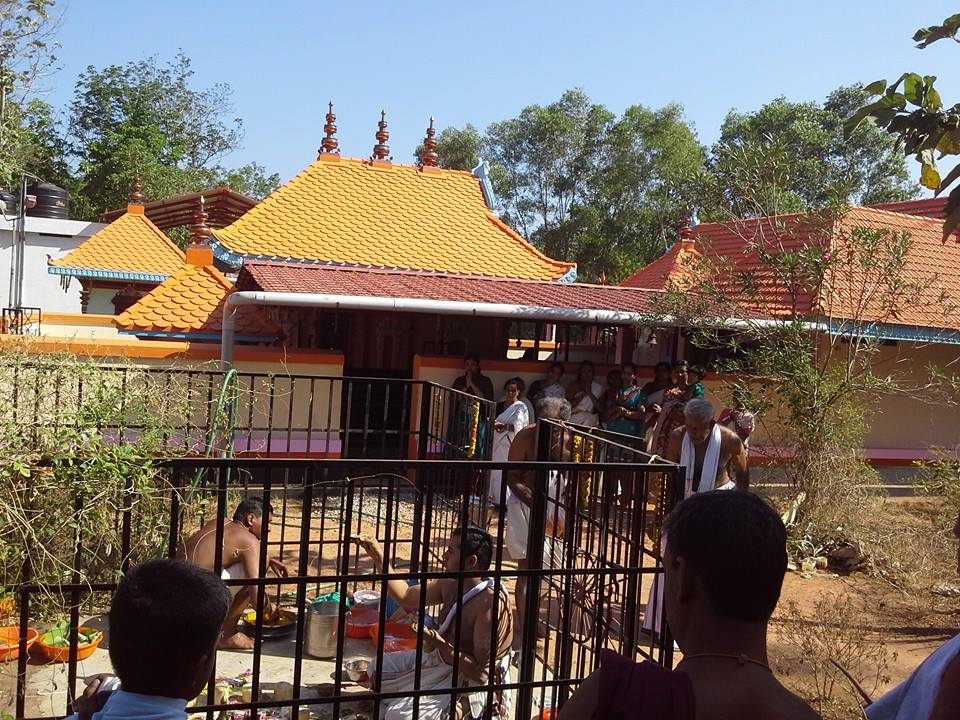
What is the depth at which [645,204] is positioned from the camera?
122 feet

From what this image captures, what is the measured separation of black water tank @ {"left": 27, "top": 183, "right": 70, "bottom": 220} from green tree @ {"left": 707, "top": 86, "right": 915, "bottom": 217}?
2141 centimetres

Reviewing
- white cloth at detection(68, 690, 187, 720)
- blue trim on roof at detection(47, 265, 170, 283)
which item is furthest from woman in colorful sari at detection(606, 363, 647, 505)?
blue trim on roof at detection(47, 265, 170, 283)

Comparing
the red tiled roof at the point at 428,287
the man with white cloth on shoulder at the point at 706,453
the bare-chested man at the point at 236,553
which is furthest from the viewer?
the red tiled roof at the point at 428,287

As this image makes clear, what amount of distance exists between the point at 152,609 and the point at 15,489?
5.25 ft

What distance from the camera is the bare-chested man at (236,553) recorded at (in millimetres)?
5062

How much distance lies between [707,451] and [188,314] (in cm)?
824

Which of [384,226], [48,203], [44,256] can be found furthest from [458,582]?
[48,203]

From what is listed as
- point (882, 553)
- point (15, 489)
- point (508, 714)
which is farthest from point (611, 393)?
point (15, 489)

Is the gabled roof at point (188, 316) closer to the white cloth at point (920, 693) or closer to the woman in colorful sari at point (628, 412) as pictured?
the woman in colorful sari at point (628, 412)

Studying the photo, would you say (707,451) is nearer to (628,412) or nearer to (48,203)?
(628,412)

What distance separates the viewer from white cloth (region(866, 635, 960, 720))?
2.15 m

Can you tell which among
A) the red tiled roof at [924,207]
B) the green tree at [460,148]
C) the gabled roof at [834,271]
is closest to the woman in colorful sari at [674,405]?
the gabled roof at [834,271]

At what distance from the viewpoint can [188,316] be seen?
12.3 m

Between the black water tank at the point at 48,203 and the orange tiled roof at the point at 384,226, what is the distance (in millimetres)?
17381
